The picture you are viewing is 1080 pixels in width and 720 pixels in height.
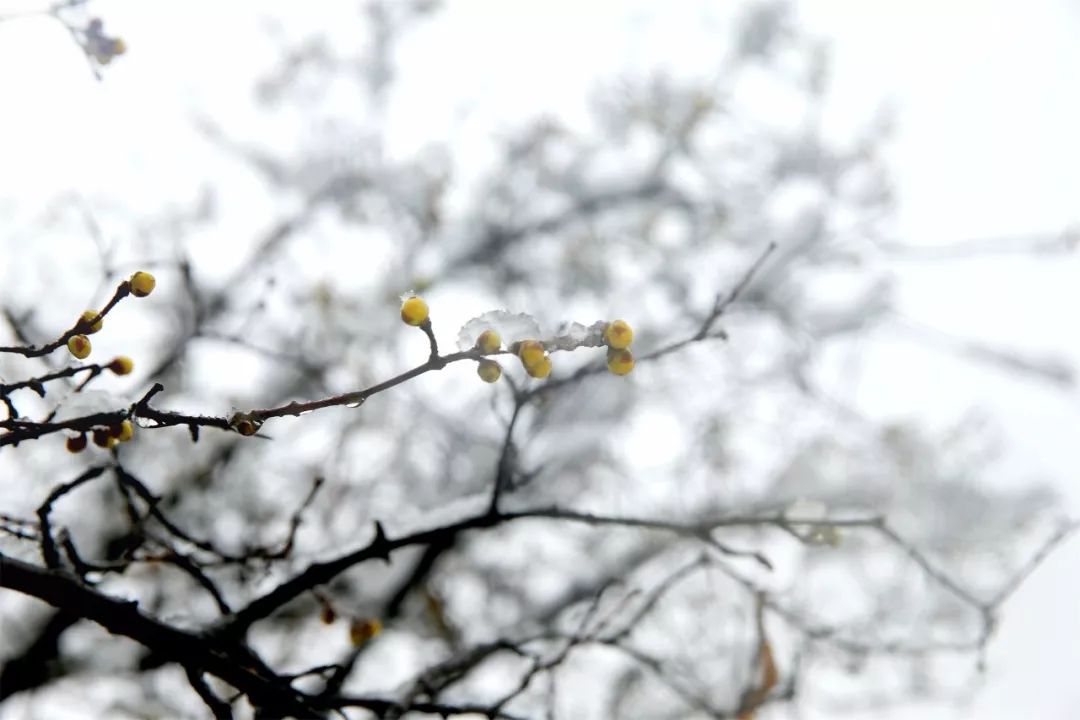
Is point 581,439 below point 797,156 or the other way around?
below

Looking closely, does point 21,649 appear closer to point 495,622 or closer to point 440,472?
point 440,472

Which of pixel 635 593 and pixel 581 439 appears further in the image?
pixel 581 439

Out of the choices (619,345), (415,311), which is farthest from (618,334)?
(415,311)

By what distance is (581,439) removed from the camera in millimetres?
5234

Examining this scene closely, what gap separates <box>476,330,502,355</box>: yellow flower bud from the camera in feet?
3.50

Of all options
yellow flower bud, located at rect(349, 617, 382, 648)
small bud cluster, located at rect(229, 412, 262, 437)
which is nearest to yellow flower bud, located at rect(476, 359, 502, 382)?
small bud cluster, located at rect(229, 412, 262, 437)

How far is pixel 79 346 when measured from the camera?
1171mm

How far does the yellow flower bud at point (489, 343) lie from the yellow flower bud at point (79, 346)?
588mm

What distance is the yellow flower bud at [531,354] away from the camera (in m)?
1.08

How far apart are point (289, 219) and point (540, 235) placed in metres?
2.01

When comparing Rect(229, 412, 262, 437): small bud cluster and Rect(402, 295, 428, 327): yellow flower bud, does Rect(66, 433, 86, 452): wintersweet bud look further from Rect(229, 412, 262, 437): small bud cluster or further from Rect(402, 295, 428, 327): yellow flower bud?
Rect(402, 295, 428, 327): yellow flower bud

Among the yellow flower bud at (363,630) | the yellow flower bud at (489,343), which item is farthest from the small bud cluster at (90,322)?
the yellow flower bud at (363,630)

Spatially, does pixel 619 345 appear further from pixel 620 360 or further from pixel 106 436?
pixel 106 436

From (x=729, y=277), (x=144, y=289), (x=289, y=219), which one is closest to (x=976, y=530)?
(x=729, y=277)
